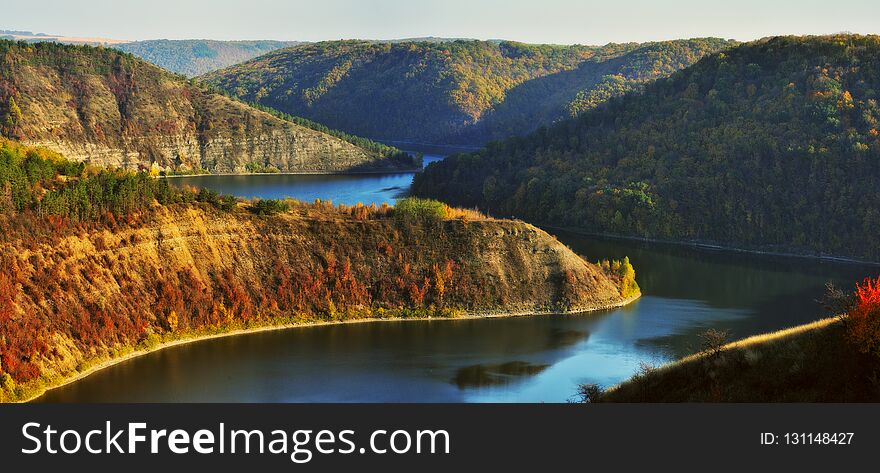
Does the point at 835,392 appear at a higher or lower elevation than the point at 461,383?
higher

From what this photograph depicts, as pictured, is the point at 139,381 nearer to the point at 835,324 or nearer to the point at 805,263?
the point at 835,324

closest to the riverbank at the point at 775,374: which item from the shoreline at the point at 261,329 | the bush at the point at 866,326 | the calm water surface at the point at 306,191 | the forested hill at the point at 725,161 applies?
the bush at the point at 866,326

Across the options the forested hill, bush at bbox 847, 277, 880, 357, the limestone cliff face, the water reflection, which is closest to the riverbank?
bush at bbox 847, 277, 880, 357

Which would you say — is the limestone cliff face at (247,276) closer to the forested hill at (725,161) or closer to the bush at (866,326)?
the bush at (866,326)

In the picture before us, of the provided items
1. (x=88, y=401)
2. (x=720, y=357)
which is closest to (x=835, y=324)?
(x=720, y=357)

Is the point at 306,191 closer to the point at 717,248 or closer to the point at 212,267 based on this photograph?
the point at 717,248
